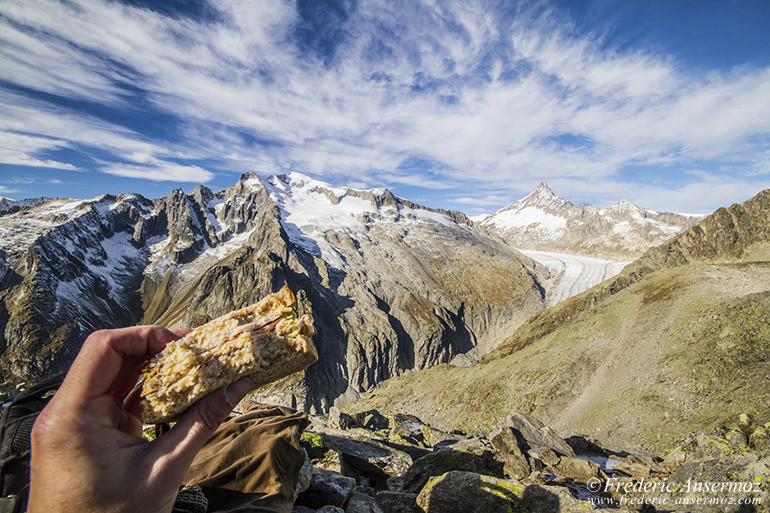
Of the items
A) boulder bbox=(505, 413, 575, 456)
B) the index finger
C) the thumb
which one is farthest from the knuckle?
boulder bbox=(505, 413, 575, 456)

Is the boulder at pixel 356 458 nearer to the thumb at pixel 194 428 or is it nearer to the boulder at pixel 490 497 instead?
the boulder at pixel 490 497

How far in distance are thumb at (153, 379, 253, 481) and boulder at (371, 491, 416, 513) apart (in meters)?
4.86

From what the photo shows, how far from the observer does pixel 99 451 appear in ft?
8.70

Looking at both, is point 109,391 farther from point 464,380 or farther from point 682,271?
point 682,271

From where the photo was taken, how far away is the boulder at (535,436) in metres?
19.0

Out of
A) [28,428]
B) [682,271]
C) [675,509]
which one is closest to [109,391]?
[28,428]

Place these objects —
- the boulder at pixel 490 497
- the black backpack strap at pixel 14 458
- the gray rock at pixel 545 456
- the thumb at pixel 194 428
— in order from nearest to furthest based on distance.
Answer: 1. the thumb at pixel 194 428
2. the black backpack strap at pixel 14 458
3. the boulder at pixel 490 497
4. the gray rock at pixel 545 456

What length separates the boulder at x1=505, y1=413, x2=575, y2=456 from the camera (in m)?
19.0

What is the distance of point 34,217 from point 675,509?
10301 inches

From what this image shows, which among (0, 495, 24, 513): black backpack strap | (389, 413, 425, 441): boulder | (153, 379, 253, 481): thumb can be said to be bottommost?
(389, 413, 425, 441): boulder

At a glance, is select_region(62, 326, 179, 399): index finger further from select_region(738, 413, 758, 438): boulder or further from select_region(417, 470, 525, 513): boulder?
select_region(738, 413, 758, 438): boulder

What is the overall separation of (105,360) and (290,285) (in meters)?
119

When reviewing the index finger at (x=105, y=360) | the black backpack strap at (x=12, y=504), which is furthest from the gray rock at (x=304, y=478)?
the index finger at (x=105, y=360)

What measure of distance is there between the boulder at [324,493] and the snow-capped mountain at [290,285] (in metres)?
87.4
